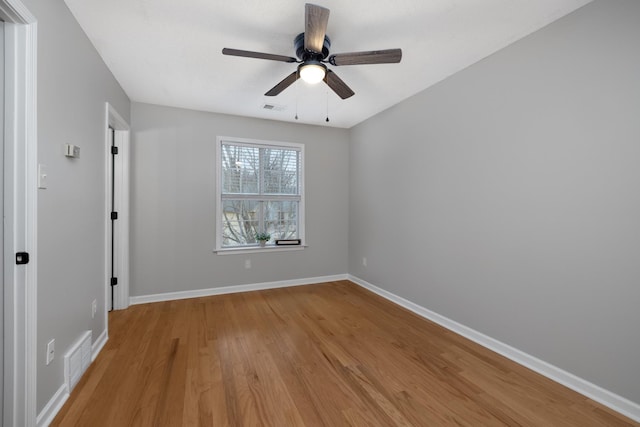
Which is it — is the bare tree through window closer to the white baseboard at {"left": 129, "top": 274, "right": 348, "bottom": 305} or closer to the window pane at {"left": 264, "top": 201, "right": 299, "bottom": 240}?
the window pane at {"left": 264, "top": 201, "right": 299, "bottom": 240}

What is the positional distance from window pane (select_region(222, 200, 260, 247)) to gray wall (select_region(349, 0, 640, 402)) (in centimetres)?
236

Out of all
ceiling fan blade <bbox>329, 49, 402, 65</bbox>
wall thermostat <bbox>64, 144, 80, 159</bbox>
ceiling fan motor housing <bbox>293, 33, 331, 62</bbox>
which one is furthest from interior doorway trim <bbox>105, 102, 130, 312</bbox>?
ceiling fan blade <bbox>329, 49, 402, 65</bbox>

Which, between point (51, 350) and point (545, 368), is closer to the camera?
point (51, 350)

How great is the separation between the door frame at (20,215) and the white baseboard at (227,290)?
2.15 metres

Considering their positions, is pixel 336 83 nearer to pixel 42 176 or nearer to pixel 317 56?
pixel 317 56

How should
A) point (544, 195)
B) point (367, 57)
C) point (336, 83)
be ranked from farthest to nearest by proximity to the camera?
point (336, 83) → point (544, 195) → point (367, 57)

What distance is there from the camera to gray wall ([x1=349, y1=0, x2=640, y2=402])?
167cm

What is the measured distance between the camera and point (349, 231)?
4641 millimetres

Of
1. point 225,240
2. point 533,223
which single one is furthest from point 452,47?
point 225,240

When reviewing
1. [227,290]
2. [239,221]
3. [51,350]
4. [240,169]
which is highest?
[240,169]

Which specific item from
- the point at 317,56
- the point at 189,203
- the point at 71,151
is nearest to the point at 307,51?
the point at 317,56

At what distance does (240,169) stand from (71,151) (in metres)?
2.30

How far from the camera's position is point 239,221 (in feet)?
13.4

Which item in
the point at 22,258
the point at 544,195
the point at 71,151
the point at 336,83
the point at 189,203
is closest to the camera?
the point at 22,258
